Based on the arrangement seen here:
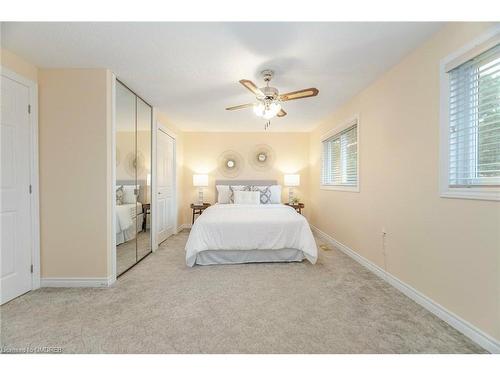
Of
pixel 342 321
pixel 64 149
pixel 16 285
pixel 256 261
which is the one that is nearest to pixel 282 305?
pixel 342 321

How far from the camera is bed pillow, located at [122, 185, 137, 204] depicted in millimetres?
2787

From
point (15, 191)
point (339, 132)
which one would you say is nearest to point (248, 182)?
point (339, 132)

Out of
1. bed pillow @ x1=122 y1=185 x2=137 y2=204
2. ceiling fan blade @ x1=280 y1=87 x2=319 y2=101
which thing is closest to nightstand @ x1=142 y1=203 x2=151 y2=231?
bed pillow @ x1=122 y1=185 x2=137 y2=204

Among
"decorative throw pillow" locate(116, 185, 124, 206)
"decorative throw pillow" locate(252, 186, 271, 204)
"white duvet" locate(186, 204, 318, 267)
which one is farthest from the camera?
"decorative throw pillow" locate(252, 186, 271, 204)

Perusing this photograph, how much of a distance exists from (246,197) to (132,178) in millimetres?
2279

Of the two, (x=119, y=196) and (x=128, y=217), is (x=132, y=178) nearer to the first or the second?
(x=119, y=196)

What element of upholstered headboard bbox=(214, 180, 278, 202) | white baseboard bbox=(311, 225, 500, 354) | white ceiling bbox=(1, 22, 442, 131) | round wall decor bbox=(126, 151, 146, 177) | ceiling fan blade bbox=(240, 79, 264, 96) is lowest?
white baseboard bbox=(311, 225, 500, 354)

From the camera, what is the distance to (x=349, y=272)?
2.72 m

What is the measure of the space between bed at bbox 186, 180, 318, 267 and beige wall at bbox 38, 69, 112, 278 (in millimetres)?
1155

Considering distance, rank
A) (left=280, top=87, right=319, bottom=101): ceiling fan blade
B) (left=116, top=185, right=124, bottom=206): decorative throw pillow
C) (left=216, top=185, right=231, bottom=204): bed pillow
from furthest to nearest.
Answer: (left=216, top=185, right=231, bottom=204): bed pillow → (left=116, top=185, right=124, bottom=206): decorative throw pillow → (left=280, top=87, right=319, bottom=101): ceiling fan blade

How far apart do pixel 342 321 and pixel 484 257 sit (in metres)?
1.07

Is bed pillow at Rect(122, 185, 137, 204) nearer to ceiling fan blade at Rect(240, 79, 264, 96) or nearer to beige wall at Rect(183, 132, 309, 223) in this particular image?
ceiling fan blade at Rect(240, 79, 264, 96)

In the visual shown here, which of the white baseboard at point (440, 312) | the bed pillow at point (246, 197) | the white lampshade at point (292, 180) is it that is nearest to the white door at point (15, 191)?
the bed pillow at point (246, 197)

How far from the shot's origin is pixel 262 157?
532cm
